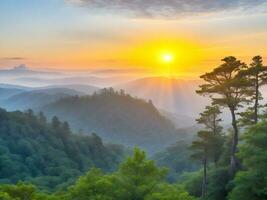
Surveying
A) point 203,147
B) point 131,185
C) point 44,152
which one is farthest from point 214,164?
point 44,152

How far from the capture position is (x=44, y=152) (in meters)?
112

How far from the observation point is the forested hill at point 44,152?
309 feet

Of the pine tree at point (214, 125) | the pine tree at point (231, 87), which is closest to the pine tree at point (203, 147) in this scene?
the pine tree at point (214, 125)

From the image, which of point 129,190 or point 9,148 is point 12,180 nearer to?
point 9,148

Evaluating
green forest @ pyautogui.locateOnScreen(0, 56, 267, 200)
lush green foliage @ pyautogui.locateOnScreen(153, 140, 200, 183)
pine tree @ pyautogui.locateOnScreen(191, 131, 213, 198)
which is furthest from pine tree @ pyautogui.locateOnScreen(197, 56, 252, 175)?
lush green foliage @ pyautogui.locateOnScreen(153, 140, 200, 183)

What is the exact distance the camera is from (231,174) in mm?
35594

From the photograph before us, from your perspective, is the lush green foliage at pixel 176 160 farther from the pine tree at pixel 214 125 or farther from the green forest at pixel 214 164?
the pine tree at pixel 214 125

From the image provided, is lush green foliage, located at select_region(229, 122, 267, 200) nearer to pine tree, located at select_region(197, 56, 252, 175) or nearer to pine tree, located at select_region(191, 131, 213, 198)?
pine tree, located at select_region(197, 56, 252, 175)

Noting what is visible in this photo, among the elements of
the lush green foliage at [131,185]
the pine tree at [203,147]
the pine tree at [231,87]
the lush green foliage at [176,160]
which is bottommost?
the lush green foliage at [176,160]

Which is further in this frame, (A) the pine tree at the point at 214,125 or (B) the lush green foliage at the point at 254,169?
(A) the pine tree at the point at 214,125

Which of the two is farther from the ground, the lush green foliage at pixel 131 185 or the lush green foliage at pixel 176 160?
the lush green foliage at pixel 131 185

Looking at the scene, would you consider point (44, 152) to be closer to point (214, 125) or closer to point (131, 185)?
point (214, 125)

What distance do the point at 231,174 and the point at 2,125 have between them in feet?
339

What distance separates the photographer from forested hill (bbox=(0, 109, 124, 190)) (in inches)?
3708
